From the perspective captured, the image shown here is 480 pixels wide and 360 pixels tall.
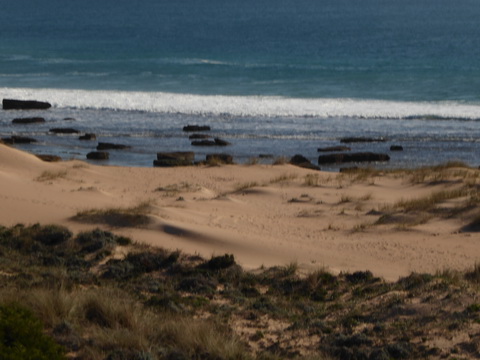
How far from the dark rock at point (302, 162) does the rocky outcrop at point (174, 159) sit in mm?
2876

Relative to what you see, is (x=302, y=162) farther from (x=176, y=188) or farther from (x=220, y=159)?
(x=176, y=188)

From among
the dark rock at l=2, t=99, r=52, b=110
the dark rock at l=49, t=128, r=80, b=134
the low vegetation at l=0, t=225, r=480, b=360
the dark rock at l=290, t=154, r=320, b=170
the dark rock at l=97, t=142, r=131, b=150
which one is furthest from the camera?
the dark rock at l=2, t=99, r=52, b=110

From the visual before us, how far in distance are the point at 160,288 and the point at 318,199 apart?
7781 millimetres

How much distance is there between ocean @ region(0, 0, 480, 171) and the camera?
2945 centimetres

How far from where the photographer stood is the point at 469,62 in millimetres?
58344

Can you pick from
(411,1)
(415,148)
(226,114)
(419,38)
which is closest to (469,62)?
(419,38)

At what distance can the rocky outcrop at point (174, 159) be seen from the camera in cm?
2319

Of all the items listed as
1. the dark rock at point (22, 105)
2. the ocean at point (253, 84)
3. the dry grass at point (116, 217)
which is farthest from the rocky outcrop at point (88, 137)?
the dry grass at point (116, 217)

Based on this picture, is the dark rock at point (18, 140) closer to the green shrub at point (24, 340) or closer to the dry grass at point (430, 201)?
the dry grass at point (430, 201)

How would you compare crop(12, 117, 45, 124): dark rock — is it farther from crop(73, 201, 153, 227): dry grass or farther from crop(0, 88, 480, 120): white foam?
crop(73, 201, 153, 227): dry grass

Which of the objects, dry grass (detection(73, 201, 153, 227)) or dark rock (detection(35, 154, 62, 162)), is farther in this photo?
dark rock (detection(35, 154, 62, 162))

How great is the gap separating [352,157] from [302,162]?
211 centimetres

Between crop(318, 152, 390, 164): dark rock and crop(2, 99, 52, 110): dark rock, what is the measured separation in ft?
55.9

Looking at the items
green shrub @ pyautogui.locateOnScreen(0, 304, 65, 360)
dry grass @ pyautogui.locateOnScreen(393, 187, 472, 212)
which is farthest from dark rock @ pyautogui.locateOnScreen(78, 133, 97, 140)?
green shrub @ pyautogui.locateOnScreen(0, 304, 65, 360)
